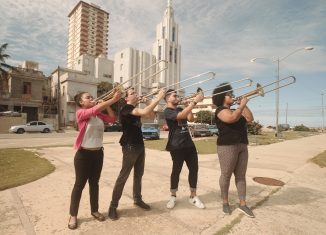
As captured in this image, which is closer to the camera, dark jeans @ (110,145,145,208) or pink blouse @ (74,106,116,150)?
pink blouse @ (74,106,116,150)

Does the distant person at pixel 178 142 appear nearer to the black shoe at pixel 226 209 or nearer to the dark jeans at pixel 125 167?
the black shoe at pixel 226 209

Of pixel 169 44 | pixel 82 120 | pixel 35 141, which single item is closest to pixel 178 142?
pixel 82 120

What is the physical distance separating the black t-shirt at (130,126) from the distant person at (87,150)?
0.37 meters

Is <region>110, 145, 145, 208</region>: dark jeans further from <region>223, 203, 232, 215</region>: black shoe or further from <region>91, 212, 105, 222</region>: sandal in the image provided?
<region>223, 203, 232, 215</region>: black shoe

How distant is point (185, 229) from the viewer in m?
3.52

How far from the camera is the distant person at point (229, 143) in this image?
4094mm

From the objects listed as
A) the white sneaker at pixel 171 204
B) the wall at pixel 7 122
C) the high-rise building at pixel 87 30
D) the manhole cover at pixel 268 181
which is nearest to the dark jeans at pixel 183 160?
the white sneaker at pixel 171 204

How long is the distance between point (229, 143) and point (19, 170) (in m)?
5.92

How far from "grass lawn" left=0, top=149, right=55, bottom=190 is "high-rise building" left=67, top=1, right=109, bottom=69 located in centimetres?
8623

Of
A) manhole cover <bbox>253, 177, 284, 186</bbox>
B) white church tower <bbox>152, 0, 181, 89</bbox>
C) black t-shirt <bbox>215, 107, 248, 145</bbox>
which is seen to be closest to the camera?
black t-shirt <bbox>215, 107, 248, 145</bbox>

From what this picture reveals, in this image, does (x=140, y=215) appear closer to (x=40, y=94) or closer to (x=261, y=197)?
(x=261, y=197)

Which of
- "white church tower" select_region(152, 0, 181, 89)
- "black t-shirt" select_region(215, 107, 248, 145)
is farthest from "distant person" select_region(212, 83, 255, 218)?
"white church tower" select_region(152, 0, 181, 89)

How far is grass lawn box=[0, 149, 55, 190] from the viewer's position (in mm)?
5707

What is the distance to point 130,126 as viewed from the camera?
→ 400cm
